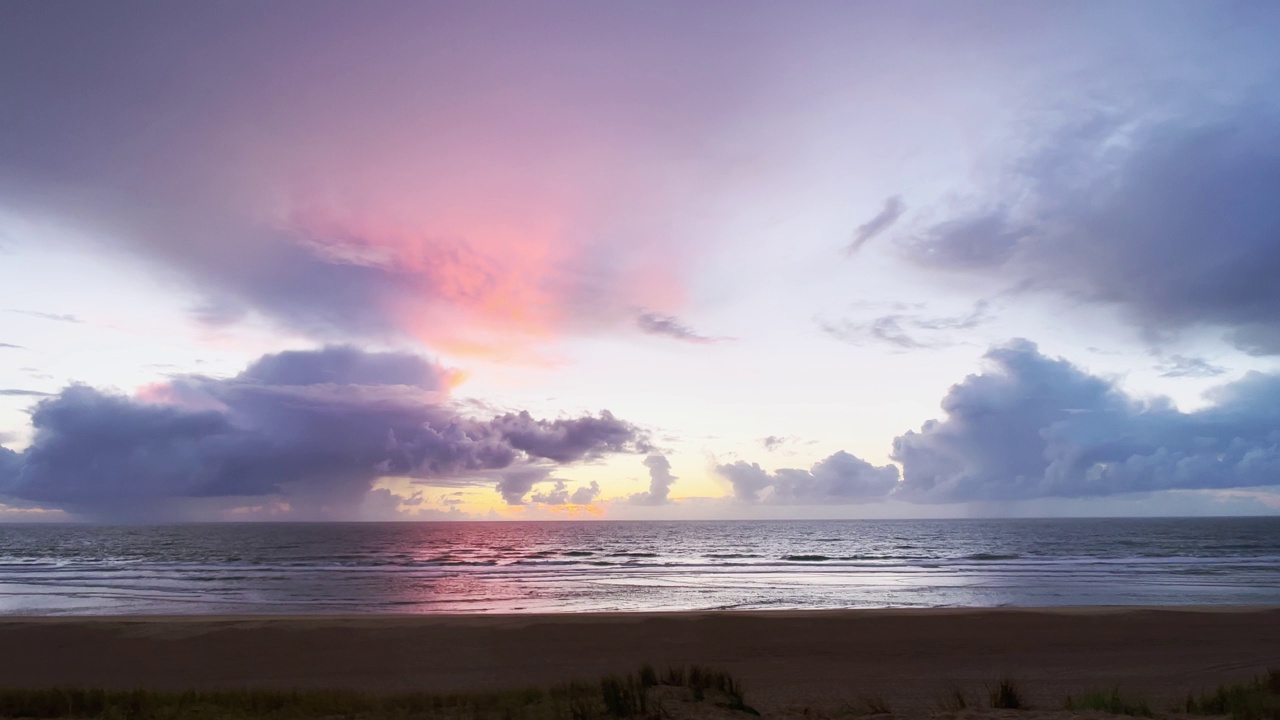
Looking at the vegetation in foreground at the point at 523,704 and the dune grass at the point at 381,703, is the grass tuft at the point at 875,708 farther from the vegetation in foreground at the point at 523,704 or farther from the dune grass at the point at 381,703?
the dune grass at the point at 381,703

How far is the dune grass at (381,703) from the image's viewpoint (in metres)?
10.7

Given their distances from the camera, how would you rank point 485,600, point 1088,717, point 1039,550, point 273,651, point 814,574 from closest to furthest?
point 1088,717 → point 273,651 → point 485,600 → point 814,574 → point 1039,550

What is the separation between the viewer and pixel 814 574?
46.7 meters

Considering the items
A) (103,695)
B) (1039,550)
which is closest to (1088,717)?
(103,695)

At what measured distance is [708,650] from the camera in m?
19.8

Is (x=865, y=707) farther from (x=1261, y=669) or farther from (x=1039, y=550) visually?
(x=1039, y=550)

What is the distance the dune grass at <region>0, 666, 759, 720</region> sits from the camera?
10727mm

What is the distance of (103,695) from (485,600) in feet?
70.9

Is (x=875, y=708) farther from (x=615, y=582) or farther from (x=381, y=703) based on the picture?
(x=615, y=582)

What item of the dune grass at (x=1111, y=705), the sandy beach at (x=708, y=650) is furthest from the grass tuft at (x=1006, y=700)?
the sandy beach at (x=708, y=650)

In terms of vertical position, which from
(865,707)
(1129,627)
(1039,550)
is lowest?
(1039,550)

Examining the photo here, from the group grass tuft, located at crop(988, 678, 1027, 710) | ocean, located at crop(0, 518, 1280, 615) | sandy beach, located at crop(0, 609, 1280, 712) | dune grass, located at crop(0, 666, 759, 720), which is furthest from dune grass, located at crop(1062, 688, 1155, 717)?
ocean, located at crop(0, 518, 1280, 615)

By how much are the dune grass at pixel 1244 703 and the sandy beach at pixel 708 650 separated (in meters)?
1.60

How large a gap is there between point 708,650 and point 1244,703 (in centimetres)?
1179
